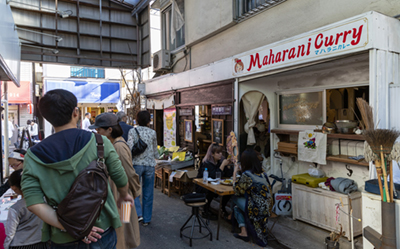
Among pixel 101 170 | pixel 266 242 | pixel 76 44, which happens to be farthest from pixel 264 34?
pixel 76 44

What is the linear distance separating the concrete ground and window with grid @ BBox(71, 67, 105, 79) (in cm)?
1922

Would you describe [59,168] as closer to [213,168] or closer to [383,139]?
[383,139]

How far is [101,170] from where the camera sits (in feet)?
6.11

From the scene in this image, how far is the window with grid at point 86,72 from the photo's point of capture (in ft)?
70.9

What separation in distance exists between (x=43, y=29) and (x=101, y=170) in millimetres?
10326

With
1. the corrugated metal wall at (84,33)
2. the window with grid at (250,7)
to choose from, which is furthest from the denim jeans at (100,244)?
the corrugated metal wall at (84,33)

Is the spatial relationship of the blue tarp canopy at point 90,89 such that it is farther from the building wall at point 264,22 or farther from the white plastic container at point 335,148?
the white plastic container at point 335,148

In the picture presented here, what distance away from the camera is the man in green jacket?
172 centimetres

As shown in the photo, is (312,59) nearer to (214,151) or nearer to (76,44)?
(214,151)

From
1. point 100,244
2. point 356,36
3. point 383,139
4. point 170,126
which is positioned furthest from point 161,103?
point 100,244

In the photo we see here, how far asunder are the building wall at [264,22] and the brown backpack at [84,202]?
15.3ft

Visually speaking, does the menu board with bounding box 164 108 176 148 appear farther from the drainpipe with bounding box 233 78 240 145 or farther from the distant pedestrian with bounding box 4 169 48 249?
the distant pedestrian with bounding box 4 169 48 249

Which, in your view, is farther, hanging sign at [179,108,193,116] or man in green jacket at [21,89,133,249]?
hanging sign at [179,108,193,116]

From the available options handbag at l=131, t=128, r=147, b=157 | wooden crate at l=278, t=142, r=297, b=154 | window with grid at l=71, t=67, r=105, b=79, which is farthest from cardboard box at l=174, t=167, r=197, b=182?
window with grid at l=71, t=67, r=105, b=79
